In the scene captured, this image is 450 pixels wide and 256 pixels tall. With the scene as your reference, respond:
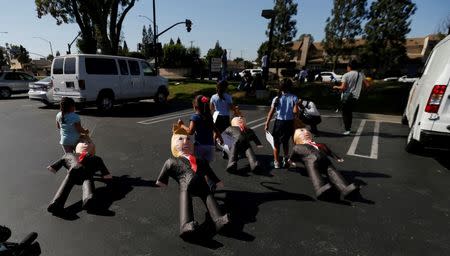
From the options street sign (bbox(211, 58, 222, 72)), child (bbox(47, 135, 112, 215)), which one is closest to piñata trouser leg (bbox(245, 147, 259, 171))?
child (bbox(47, 135, 112, 215))

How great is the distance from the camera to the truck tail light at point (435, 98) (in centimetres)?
494

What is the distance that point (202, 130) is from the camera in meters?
4.50

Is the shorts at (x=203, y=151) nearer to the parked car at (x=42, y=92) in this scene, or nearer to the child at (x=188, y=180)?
the child at (x=188, y=180)

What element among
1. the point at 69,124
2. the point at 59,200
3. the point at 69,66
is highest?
the point at 69,66

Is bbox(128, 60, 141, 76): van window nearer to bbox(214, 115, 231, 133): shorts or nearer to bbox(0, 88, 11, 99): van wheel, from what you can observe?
bbox(214, 115, 231, 133): shorts

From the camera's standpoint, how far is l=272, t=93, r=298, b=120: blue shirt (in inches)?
206

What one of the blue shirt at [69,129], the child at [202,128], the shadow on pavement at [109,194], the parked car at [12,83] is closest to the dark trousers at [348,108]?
the child at [202,128]

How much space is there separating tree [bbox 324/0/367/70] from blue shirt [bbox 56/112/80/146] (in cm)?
4433

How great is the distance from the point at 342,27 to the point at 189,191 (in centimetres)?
4495

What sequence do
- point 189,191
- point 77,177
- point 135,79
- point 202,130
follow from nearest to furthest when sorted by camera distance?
point 189,191 < point 77,177 < point 202,130 < point 135,79

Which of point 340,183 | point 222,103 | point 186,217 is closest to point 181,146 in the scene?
point 186,217

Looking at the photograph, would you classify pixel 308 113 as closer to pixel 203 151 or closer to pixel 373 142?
pixel 373 142

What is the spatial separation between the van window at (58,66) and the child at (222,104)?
27.4 feet

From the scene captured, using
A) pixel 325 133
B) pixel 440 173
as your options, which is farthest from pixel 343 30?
pixel 440 173
